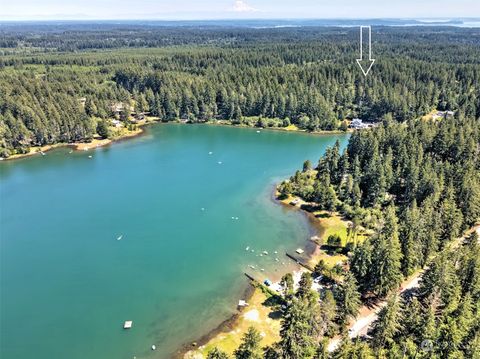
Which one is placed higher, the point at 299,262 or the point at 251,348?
the point at 251,348

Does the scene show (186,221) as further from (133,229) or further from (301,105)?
(301,105)

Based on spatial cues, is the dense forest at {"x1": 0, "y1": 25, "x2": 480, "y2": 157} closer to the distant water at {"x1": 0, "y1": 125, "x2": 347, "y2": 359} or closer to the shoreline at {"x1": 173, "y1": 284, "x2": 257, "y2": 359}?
the distant water at {"x1": 0, "y1": 125, "x2": 347, "y2": 359}

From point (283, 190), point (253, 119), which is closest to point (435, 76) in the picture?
point (253, 119)

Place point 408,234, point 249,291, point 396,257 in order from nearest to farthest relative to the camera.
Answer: point 396,257 < point 408,234 < point 249,291

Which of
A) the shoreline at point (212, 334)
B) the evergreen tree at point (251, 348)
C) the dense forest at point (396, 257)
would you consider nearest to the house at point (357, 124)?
the dense forest at point (396, 257)

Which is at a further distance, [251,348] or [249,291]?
[249,291]

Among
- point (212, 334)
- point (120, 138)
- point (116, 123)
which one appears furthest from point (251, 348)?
point (116, 123)

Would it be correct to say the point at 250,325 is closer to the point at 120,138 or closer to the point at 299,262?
the point at 299,262

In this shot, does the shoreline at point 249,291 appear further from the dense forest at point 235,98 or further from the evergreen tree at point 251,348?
the dense forest at point 235,98
